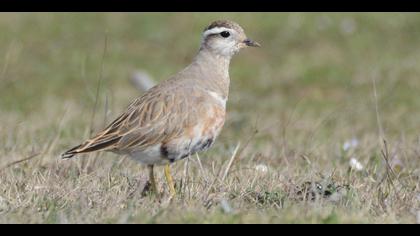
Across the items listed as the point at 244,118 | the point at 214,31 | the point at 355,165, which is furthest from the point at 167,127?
the point at 244,118

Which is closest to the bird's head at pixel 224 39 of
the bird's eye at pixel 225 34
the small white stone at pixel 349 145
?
the bird's eye at pixel 225 34

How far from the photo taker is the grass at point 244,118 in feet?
20.0

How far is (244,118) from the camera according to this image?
11.5 metres

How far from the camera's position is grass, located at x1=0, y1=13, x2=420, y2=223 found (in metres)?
6.10

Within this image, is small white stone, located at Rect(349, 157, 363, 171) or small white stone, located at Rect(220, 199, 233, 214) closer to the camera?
small white stone, located at Rect(220, 199, 233, 214)

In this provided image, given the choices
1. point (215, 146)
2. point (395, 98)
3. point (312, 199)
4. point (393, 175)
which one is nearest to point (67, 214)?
point (312, 199)

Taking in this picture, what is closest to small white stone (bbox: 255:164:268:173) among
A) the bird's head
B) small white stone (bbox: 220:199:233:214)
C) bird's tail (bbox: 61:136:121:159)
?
the bird's head

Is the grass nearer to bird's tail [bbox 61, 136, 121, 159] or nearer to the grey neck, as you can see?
bird's tail [bbox 61, 136, 121, 159]

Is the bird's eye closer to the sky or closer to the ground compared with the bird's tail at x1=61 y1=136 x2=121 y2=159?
closer to the sky

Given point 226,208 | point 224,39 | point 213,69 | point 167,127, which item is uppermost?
point 224,39

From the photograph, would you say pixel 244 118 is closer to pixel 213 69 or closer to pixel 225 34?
pixel 225 34

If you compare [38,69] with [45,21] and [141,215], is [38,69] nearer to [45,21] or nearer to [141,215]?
[45,21]

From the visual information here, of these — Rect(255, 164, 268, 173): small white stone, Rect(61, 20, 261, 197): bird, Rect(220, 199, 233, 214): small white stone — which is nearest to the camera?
Rect(220, 199, 233, 214): small white stone
